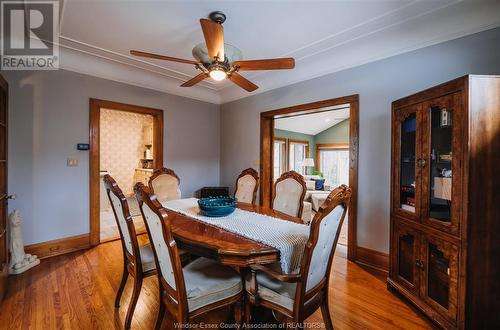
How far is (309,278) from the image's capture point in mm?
1300

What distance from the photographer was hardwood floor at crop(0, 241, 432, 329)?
1.69 metres

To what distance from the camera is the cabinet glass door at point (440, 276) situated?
5.06ft

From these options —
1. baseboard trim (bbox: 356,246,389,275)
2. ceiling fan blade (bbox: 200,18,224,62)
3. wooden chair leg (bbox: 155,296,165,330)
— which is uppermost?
ceiling fan blade (bbox: 200,18,224,62)

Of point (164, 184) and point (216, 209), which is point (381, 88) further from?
point (164, 184)

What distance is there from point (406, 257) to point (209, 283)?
1.79 meters

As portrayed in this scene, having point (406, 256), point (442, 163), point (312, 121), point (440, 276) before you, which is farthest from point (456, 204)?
point (312, 121)

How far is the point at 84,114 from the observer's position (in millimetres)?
3037

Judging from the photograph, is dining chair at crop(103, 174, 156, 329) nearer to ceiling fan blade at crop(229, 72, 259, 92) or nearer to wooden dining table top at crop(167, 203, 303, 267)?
wooden dining table top at crop(167, 203, 303, 267)

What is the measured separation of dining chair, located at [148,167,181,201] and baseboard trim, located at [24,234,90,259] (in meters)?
1.19

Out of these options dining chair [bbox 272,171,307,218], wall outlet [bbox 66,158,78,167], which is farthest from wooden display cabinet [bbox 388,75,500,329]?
wall outlet [bbox 66,158,78,167]

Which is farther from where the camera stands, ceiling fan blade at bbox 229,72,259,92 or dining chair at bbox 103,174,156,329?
ceiling fan blade at bbox 229,72,259,92

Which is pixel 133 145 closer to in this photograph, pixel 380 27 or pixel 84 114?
pixel 84 114

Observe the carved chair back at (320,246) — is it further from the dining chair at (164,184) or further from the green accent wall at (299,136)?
the green accent wall at (299,136)

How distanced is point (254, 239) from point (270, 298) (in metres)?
0.35
